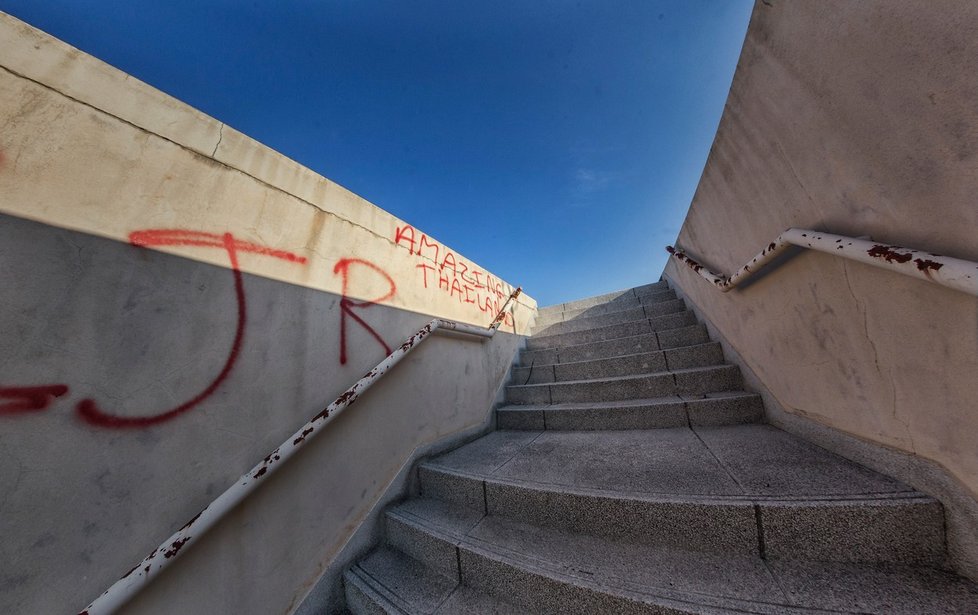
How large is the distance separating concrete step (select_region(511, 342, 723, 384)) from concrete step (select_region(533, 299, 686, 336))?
100cm

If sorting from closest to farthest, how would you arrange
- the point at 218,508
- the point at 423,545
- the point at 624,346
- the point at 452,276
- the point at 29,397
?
1. the point at 29,397
2. the point at 218,508
3. the point at 423,545
4. the point at 452,276
5. the point at 624,346

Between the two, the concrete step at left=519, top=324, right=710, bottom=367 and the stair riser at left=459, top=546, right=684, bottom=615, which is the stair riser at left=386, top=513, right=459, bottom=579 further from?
the concrete step at left=519, top=324, right=710, bottom=367

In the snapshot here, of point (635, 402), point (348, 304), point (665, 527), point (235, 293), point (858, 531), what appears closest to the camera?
point (858, 531)

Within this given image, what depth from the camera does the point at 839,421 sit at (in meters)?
1.58

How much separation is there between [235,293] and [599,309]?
4.65 m

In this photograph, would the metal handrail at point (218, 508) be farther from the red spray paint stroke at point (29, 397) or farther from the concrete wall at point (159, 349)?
the red spray paint stroke at point (29, 397)

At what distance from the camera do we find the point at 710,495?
1414mm

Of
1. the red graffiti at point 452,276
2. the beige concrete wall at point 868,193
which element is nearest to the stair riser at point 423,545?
the red graffiti at point 452,276

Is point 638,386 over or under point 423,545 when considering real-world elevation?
over

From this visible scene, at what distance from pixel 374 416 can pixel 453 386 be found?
2.83 ft

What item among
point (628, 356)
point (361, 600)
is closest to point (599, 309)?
point (628, 356)

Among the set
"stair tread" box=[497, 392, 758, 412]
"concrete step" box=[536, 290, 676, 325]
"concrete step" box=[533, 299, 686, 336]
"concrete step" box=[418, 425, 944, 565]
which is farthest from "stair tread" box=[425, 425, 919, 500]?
"concrete step" box=[536, 290, 676, 325]

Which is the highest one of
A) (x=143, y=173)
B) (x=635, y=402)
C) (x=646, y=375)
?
(x=143, y=173)

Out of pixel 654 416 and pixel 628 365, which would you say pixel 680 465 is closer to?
pixel 654 416
